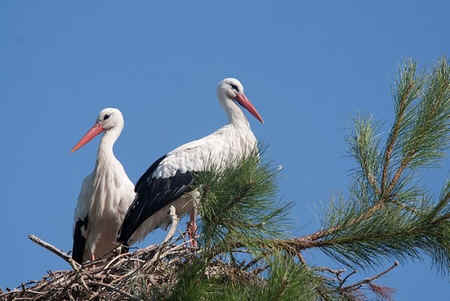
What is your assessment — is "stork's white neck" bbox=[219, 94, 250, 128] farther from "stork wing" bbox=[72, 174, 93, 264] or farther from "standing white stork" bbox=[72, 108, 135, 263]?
"stork wing" bbox=[72, 174, 93, 264]

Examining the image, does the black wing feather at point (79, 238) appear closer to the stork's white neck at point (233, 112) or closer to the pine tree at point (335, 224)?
the stork's white neck at point (233, 112)

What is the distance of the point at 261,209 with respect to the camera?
10.5ft

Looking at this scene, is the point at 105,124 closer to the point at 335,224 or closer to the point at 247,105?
the point at 247,105

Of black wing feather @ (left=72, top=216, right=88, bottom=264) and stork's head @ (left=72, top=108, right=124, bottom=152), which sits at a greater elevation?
stork's head @ (left=72, top=108, right=124, bottom=152)

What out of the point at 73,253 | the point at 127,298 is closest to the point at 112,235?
the point at 73,253

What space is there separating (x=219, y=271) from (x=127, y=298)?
546mm

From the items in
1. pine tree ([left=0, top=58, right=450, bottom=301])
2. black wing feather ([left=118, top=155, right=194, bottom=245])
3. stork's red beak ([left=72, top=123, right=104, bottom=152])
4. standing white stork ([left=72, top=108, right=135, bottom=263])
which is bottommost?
pine tree ([left=0, top=58, right=450, bottom=301])

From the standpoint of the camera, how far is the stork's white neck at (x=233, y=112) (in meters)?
6.73

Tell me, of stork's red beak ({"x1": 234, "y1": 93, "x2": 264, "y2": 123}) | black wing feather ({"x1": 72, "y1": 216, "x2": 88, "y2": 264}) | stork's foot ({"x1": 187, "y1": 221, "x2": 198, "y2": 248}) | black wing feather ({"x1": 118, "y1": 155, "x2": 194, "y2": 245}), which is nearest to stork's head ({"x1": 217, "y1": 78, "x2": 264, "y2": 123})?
stork's red beak ({"x1": 234, "y1": 93, "x2": 264, "y2": 123})

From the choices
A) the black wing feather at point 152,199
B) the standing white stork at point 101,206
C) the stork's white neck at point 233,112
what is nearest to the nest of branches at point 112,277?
the black wing feather at point 152,199

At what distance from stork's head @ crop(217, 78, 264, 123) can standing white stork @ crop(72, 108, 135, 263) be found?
1.28 metres

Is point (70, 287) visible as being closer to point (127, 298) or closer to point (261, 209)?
point (127, 298)

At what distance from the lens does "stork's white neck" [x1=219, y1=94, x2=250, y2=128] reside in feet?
22.1

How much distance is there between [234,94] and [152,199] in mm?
1730
